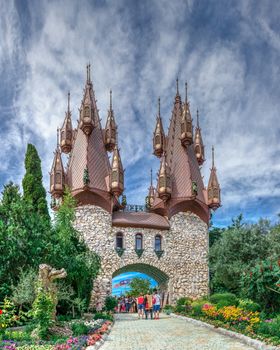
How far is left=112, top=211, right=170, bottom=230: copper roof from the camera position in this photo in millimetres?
26906

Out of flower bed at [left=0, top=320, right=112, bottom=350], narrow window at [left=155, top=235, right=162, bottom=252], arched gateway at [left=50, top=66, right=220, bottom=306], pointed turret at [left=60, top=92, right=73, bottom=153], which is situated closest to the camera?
flower bed at [left=0, top=320, right=112, bottom=350]

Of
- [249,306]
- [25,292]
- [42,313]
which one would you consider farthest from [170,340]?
[25,292]

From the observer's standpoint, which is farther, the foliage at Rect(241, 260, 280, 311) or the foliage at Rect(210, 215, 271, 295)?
the foliage at Rect(210, 215, 271, 295)

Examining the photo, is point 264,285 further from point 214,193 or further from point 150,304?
point 214,193

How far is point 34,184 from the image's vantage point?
2762 centimetres

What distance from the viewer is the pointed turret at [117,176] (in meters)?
26.7

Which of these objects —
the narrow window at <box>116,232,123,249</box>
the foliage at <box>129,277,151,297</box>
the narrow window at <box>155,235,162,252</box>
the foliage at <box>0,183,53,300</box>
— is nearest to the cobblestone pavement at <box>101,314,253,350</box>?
the foliage at <box>0,183,53,300</box>

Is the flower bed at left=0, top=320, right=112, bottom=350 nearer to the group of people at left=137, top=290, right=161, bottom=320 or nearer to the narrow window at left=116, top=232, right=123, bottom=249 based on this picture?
the group of people at left=137, top=290, right=161, bottom=320

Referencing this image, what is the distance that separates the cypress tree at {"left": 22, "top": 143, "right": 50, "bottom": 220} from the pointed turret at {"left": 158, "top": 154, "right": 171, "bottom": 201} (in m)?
7.70

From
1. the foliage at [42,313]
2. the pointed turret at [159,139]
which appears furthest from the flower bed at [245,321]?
the pointed turret at [159,139]

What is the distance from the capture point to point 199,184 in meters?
30.0

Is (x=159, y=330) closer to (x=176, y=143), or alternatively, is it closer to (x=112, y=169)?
(x=112, y=169)

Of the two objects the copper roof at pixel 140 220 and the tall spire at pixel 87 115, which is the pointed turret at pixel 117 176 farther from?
the tall spire at pixel 87 115

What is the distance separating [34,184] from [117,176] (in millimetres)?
5666
